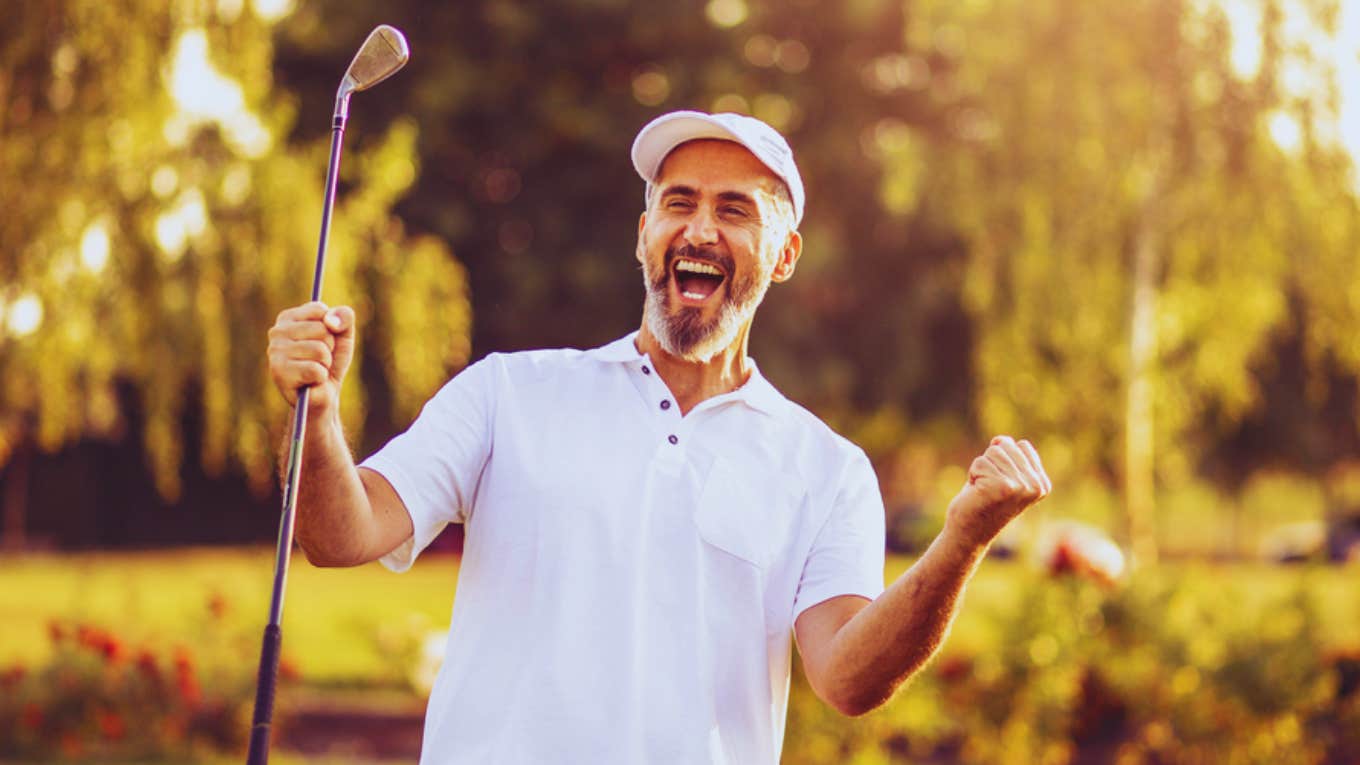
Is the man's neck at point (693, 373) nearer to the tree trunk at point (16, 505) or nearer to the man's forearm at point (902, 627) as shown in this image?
the man's forearm at point (902, 627)

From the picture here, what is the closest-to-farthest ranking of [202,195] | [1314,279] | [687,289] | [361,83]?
[361,83] → [687,289] → [202,195] → [1314,279]

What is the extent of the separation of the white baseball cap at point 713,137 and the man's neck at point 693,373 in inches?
11.9

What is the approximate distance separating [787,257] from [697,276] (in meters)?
0.31

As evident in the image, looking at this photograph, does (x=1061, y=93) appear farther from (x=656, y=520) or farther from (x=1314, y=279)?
(x=656, y=520)

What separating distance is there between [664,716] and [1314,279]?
1223 cm

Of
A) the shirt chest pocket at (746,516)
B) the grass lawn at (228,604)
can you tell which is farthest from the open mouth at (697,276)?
the grass lawn at (228,604)

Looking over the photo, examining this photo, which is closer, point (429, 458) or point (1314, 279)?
point (429, 458)

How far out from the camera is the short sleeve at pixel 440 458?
9.40 feet

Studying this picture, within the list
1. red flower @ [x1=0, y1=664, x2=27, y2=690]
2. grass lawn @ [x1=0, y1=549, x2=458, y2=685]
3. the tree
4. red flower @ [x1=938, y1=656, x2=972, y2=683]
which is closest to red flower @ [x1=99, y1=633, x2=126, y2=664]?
red flower @ [x1=0, y1=664, x2=27, y2=690]

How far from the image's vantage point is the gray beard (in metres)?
3.06

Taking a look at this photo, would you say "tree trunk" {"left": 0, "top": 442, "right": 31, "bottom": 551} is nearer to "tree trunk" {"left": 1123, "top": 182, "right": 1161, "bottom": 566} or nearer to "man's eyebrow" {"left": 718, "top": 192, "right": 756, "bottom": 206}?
"tree trunk" {"left": 1123, "top": 182, "right": 1161, "bottom": 566}

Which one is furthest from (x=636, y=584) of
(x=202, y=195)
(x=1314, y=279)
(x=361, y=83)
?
(x=1314, y=279)

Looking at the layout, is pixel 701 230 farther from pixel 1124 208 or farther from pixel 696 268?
pixel 1124 208

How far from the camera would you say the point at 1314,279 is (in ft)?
45.0
